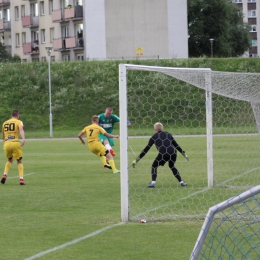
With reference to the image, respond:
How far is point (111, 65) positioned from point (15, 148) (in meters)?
37.2

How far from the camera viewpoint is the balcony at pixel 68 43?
6612 centimetres

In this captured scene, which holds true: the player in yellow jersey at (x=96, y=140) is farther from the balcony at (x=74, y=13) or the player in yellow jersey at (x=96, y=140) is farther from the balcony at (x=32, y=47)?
the balcony at (x=32, y=47)

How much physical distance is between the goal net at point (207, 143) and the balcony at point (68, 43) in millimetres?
46672

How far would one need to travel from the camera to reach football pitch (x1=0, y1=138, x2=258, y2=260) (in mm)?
8305

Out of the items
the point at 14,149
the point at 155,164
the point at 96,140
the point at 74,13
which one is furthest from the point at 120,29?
the point at 155,164

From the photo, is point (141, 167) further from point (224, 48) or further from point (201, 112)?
point (224, 48)

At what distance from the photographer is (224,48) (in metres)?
74.2

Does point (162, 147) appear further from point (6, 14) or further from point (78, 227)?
point (6, 14)

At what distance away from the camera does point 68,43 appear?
67500 mm

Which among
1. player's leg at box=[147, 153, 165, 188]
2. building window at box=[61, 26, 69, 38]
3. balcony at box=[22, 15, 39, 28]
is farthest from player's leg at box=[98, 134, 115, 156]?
balcony at box=[22, 15, 39, 28]

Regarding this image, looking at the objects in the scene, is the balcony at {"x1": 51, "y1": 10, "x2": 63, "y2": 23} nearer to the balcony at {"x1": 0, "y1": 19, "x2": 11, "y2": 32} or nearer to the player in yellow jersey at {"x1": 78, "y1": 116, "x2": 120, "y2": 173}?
the balcony at {"x1": 0, "y1": 19, "x2": 11, "y2": 32}

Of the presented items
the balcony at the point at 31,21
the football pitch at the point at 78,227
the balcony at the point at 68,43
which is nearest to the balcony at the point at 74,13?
the balcony at the point at 68,43

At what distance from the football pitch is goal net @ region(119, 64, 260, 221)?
57 centimetres

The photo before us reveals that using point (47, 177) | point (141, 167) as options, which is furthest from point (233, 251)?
point (141, 167)
